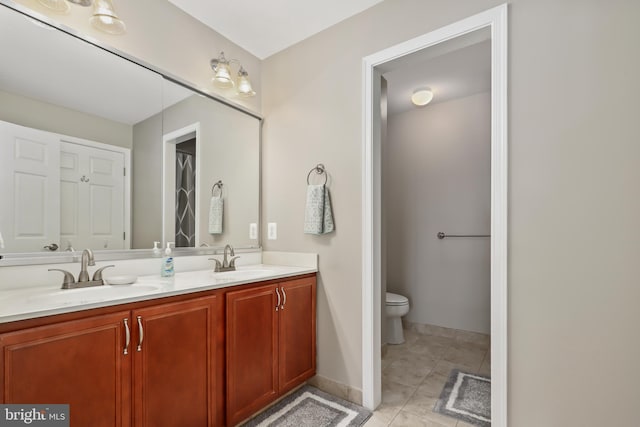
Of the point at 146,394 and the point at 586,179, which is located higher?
the point at 586,179

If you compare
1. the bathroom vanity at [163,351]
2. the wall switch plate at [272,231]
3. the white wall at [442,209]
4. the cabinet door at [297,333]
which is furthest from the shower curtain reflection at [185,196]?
the white wall at [442,209]

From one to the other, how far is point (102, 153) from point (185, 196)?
1.69 ft

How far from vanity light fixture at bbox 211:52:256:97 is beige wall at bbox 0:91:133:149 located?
0.70 meters

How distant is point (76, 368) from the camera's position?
106 cm

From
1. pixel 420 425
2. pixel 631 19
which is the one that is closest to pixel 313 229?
pixel 420 425

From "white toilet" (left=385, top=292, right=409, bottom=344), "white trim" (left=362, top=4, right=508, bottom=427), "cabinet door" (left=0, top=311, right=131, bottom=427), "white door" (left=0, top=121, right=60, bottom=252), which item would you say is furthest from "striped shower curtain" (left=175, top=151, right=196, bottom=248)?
"white toilet" (left=385, top=292, right=409, bottom=344)

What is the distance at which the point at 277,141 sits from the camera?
7.94 ft

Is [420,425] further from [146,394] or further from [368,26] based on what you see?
[368,26]

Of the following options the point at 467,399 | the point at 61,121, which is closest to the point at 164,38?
the point at 61,121

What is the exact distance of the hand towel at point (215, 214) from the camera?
7.11 feet

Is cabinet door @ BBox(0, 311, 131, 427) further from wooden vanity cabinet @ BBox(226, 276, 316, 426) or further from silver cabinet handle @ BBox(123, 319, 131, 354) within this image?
wooden vanity cabinet @ BBox(226, 276, 316, 426)

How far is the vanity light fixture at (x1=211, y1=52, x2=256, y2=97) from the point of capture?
6.92 feet

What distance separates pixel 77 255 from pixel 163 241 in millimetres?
447

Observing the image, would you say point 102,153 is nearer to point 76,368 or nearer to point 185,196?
point 185,196
